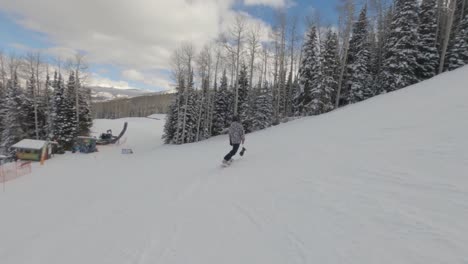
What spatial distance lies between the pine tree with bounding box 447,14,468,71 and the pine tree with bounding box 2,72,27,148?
4640 cm

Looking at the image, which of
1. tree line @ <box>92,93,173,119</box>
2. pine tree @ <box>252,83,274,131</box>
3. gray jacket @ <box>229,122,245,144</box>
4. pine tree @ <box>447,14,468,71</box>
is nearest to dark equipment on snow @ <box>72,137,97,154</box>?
pine tree @ <box>252,83,274,131</box>

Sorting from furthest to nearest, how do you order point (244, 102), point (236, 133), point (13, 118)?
point (244, 102) → point (13, 118) → point (236, 133)

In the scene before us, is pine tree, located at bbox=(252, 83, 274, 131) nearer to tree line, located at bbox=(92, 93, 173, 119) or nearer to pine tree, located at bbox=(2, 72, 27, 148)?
pine tree, located at bbox=(2, 72, 27, 148)

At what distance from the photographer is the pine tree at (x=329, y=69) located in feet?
74.2

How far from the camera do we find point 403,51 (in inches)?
760

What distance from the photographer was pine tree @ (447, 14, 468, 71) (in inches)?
737

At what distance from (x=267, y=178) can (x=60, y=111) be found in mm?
30644

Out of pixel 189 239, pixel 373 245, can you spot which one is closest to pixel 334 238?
pixel 373 245

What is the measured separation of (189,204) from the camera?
14.7 ft

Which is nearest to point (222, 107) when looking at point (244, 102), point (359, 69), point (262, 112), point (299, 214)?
point (244, 102)

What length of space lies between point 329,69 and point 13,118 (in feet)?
123

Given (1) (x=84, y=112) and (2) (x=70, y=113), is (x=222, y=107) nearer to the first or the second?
(1) (x=84, y=112)

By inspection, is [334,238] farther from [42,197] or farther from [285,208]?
[42,197]

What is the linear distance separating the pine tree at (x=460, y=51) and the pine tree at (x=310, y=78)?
10938mm
